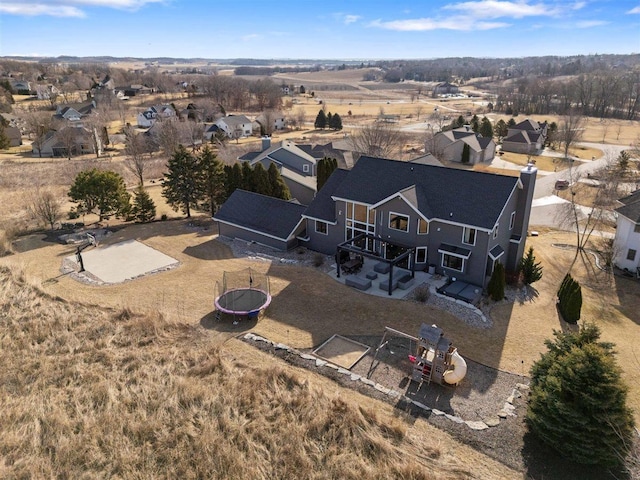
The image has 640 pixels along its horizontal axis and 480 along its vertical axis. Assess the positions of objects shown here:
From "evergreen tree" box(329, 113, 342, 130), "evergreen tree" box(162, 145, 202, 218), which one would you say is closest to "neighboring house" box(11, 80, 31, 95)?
"evergreen tree" box(329, 113, 342, 130)

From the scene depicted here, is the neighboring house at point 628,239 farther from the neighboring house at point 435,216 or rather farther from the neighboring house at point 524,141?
the neighboring house at point 524,141

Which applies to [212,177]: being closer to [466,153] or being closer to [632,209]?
[632,209]

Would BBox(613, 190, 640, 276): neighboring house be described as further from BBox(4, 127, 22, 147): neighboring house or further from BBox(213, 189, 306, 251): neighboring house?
BBox(4, 127, 22, 147): neighboring house

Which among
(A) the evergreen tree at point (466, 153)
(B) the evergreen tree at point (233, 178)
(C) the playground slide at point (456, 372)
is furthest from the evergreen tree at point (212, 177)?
(A) the evergreen tree at point (466, 153)

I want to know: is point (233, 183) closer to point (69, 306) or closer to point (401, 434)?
point (69, 306)

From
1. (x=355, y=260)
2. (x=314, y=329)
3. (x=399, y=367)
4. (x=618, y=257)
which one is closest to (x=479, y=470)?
(x=399, y=367)

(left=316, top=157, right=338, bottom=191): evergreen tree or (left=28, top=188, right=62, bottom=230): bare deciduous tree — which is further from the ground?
(left=316, top=157, right=338, bottom=191): evergreen tree

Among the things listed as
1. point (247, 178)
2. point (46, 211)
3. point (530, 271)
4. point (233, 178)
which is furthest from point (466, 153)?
point (46, 211)
